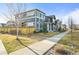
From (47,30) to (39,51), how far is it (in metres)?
0.28

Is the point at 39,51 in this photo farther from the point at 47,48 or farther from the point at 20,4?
the point at 20,4

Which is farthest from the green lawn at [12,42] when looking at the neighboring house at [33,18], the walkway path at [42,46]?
the neighboring house at [33,18]

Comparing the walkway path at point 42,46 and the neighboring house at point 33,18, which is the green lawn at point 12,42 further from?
the neighboring house at point 33,18

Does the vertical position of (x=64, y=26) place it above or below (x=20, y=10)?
below

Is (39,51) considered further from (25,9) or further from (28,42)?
(25,9)

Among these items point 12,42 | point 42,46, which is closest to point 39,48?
point 42,46

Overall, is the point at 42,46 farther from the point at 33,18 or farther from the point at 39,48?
the point at 33,18

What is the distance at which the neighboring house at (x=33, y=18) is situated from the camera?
1.90m

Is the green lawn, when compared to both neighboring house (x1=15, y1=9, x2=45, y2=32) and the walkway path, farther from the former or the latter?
neighboring house (x1=15, y1=9, x2=45, y2=32)

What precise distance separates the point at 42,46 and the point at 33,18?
363 millimetres

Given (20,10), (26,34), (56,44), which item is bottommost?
(56,44)

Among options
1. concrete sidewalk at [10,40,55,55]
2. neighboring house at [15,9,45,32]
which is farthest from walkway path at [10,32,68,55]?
neighboring house at [15,9,45,32]

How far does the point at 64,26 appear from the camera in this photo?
6.35 feet

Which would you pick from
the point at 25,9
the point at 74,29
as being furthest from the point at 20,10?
the point at 74,29
